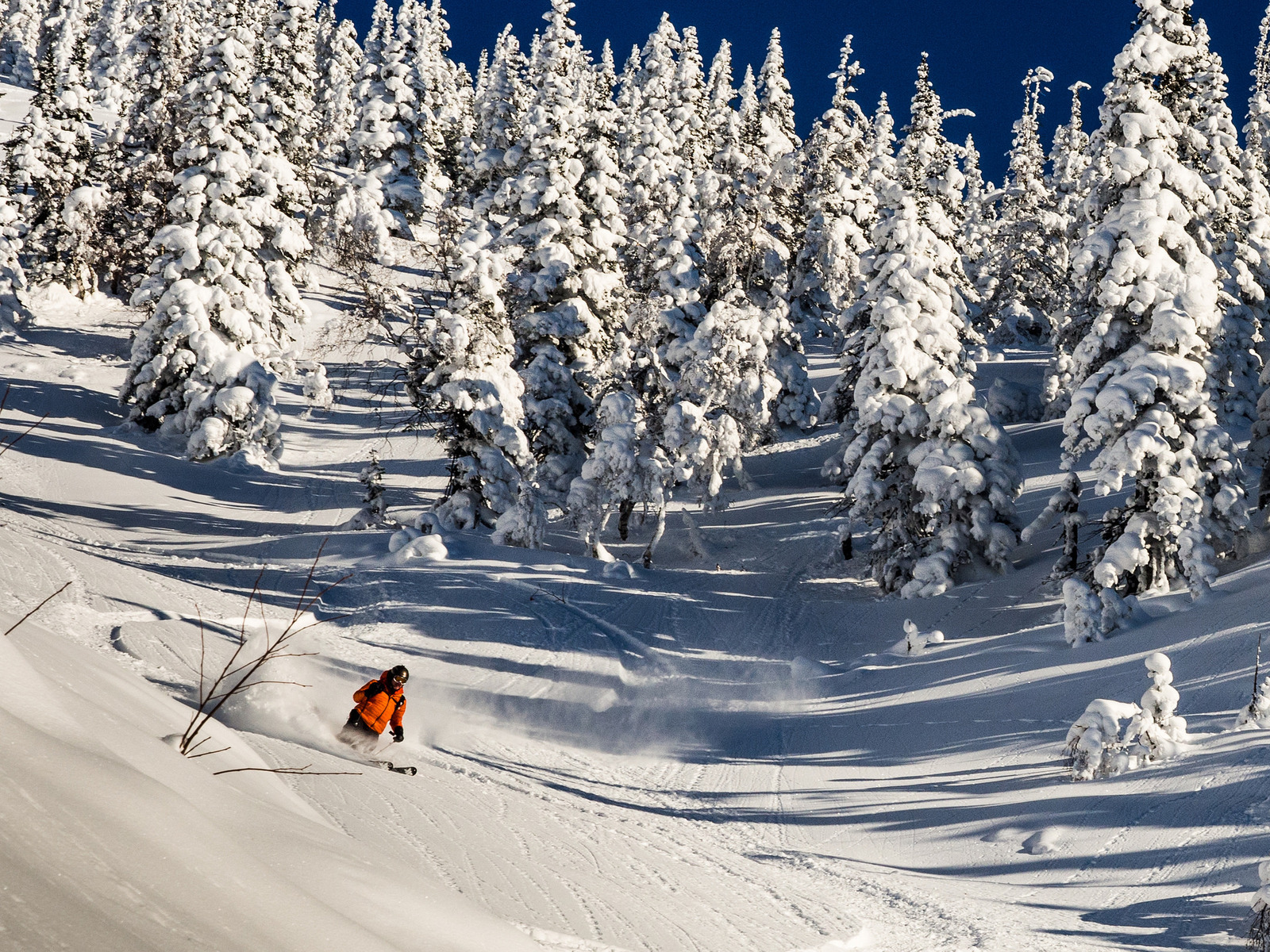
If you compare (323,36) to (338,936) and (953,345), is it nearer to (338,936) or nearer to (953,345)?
(953,345)

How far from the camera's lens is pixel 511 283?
28.2 m

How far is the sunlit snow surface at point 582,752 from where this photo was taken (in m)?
3.43

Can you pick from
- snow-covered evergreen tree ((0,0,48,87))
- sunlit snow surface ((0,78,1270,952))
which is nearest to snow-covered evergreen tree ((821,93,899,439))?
sunlit snow surface ((0,78,1270,952))

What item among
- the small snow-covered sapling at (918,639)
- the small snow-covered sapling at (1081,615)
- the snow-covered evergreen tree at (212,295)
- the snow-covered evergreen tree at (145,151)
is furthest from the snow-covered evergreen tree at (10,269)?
the small snow-covered sapling at (1081,615)

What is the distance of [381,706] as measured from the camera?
426 inches

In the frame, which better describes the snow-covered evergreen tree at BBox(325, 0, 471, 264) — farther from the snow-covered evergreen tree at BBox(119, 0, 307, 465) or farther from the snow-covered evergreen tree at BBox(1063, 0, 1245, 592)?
the snow-covered evergreen tree at BBox(1063, 0, 1245, 592)

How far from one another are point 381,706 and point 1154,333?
14962 millimetres

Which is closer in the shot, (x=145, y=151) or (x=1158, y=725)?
(x=1158, y=725)

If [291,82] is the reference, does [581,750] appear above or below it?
A: below

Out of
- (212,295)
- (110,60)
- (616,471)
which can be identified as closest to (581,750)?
(616,471)

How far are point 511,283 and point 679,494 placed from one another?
881 centimetres

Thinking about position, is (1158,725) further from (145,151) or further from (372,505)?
(145,151)

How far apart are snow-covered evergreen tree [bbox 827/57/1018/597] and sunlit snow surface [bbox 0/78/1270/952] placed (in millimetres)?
1270

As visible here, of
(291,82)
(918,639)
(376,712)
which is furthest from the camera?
(291,82)
